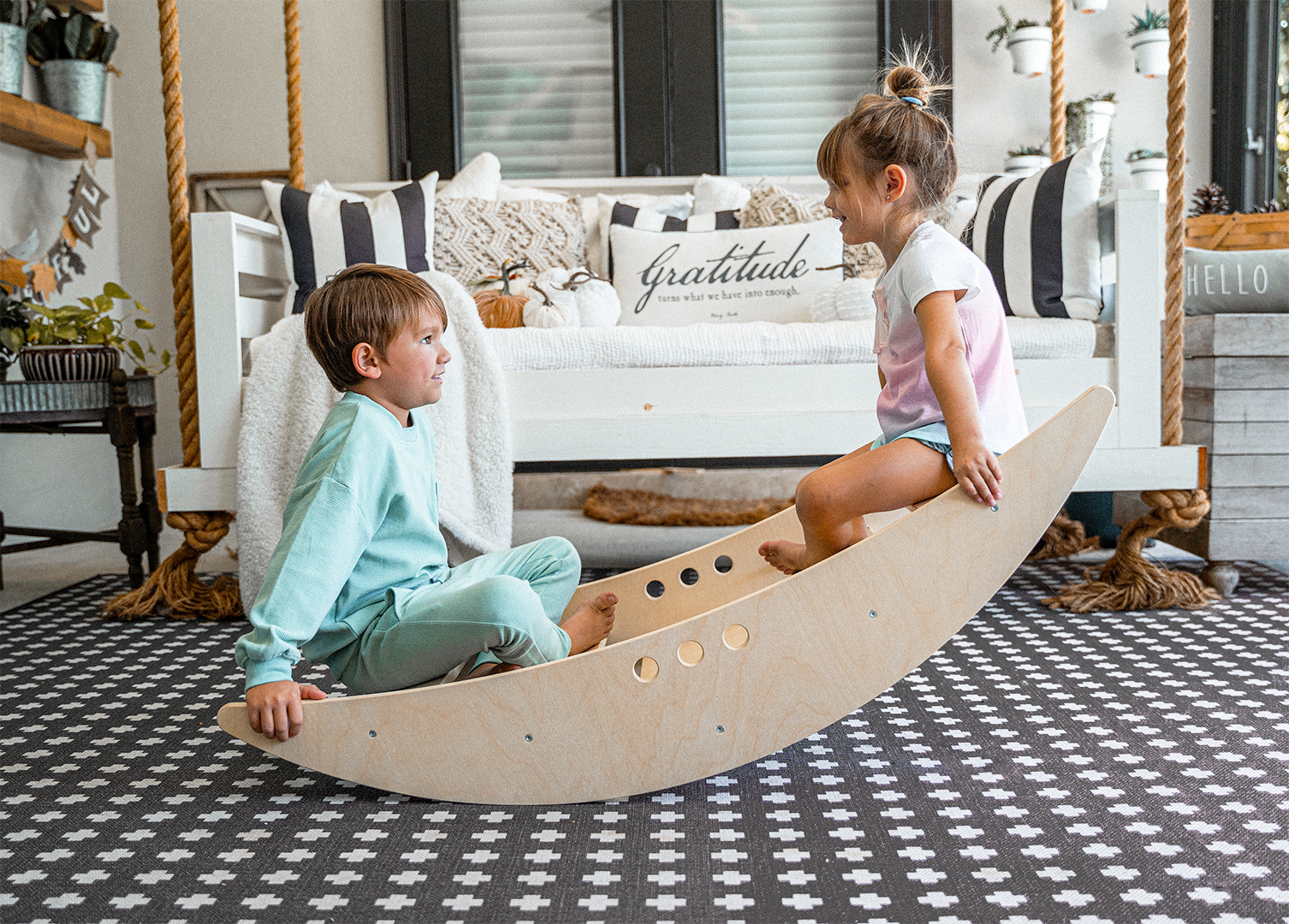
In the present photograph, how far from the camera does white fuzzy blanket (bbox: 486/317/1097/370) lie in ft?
5.71

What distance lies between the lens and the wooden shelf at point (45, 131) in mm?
2162

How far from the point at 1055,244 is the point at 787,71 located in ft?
4.98

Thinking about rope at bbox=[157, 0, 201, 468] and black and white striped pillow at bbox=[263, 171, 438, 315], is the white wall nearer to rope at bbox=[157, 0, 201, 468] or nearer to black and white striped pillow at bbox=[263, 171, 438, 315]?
black and white striped pillow at bbox=[263, 171, 438, 315]

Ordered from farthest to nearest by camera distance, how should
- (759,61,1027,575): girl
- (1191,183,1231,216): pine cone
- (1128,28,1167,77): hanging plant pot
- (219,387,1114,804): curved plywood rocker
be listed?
(1128,28,1167,77): hanging plant pot → (1191,183,1231,216): pine cone → (759,61,1027,575): girl → (219,387,1114,804): curved plywood rocker

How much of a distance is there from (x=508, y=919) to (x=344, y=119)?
276cm

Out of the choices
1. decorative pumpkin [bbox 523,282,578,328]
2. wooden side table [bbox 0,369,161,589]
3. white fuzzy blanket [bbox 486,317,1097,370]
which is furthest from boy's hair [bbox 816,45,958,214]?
wooden side table [bbox 0,369,161,589]

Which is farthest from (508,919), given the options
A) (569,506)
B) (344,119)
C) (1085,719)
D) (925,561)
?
(344,119)

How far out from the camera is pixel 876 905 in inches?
29.7

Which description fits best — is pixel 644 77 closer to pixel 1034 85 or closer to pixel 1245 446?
pixel 1034 85

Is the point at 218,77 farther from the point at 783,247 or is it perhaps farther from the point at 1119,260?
the point at 1119,260

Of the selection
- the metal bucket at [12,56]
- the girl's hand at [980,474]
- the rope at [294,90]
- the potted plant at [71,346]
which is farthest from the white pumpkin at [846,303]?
the metal bucket at [12,56]

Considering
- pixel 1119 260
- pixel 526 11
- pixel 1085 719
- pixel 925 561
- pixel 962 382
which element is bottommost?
pixel 1085 719

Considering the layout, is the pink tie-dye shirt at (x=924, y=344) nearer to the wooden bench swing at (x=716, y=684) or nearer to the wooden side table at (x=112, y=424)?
the wooden bench swing at (x=716, y=684)

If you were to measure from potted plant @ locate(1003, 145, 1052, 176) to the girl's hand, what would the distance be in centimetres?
214
